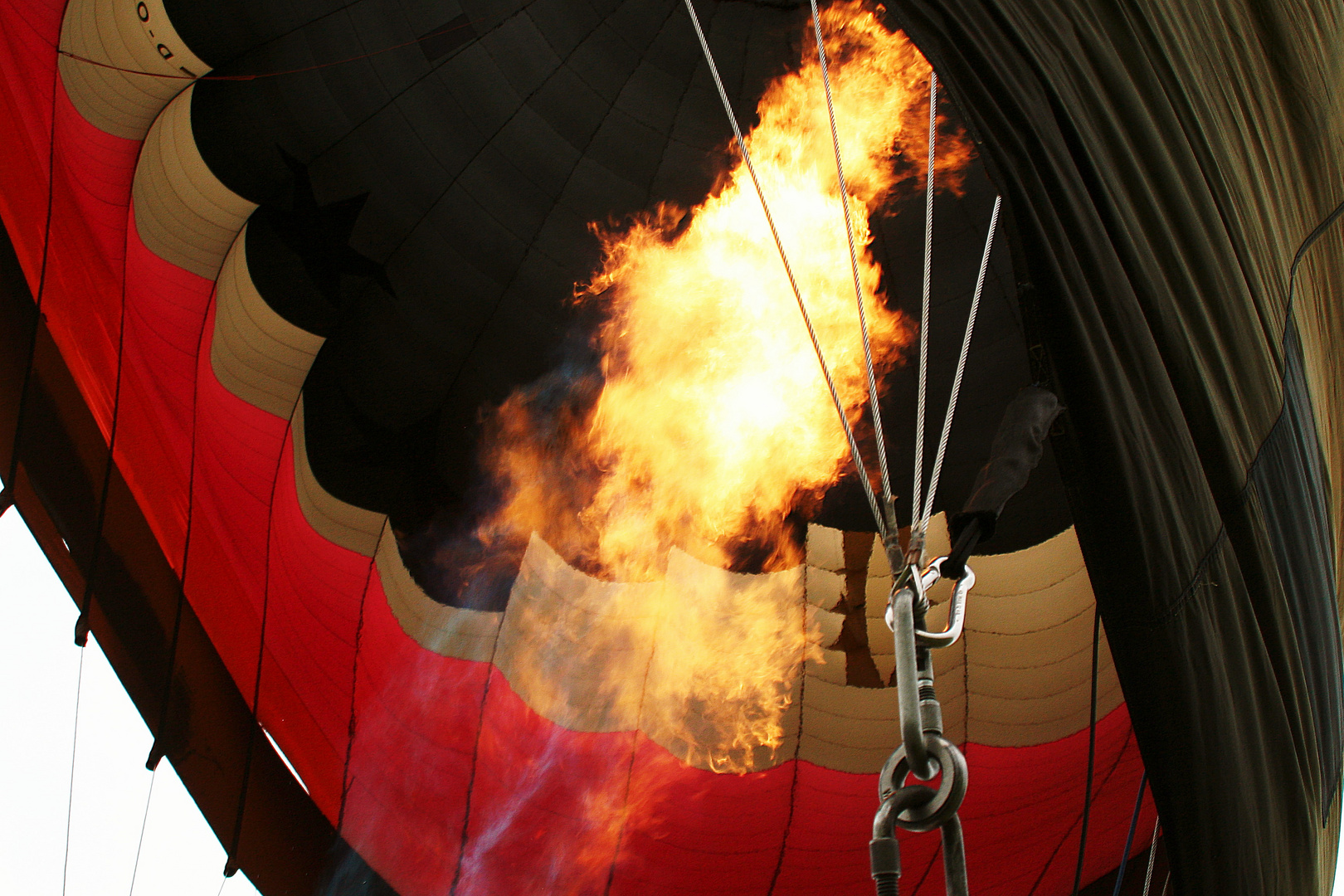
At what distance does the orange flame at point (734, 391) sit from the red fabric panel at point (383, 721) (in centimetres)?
32

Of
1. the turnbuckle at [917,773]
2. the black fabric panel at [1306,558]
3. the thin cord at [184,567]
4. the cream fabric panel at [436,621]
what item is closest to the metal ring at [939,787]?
the turnbuckle at [917,773]

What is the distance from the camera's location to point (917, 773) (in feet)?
4.29

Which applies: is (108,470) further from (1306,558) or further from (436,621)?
(1306,558)

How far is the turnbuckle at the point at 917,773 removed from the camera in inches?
49.6

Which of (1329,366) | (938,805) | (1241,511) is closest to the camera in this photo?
(938,805)

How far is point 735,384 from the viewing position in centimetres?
405

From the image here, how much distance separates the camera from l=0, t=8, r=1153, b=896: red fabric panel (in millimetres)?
3756

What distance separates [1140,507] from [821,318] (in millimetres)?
2410

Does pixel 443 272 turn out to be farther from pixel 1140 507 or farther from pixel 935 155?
pixel 1140 507

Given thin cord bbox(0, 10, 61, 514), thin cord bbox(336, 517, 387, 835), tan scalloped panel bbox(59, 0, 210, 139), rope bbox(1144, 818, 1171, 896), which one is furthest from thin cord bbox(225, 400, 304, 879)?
rope bbox(1144, 818, 1171, 896)

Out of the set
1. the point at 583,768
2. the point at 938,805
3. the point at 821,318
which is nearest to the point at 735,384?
the point at 821,318

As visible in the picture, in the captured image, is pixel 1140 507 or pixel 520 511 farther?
pixel 520 511

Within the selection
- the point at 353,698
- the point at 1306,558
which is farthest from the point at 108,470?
the point at 1306,558

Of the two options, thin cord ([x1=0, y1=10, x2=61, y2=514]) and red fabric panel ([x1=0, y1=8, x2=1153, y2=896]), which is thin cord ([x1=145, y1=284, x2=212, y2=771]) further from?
thin cord ([x1=0, y1=10, x2=61, y2=514])
